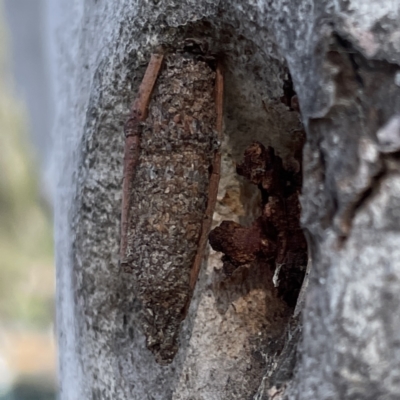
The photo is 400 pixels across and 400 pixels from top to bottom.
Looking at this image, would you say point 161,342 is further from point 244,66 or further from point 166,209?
point 244,66

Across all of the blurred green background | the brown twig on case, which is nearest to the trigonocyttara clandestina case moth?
the brown twig on case

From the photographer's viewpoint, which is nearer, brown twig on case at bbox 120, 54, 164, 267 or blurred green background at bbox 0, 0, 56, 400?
brown twig on case at bbox 120, 54, 164, 267

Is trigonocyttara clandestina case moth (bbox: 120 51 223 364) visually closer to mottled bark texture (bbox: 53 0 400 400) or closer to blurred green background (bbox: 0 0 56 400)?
mottled bark texture (bbox: 53 0 400 400)

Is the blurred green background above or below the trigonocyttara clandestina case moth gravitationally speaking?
above

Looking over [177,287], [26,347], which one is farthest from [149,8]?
[26,347]

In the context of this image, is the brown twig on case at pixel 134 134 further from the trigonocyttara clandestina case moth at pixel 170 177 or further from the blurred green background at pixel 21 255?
the blurred green background at pixel 21 255

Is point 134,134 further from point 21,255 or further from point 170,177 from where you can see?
point 21,255
